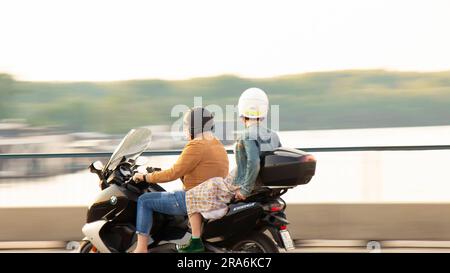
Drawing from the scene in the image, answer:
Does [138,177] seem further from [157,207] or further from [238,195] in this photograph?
[238,195]

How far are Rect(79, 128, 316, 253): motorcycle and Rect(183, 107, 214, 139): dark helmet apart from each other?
0.50 m

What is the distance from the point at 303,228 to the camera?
27.2 ft

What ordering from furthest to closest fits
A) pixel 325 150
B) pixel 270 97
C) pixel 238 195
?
pixel 270 97, pixel 325 150, pixel 238 195

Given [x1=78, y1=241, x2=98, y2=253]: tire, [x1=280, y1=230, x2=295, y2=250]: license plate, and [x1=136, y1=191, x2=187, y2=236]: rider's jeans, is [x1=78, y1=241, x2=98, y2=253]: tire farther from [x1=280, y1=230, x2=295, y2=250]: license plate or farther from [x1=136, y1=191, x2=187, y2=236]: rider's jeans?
[x1=280, y1=230, x2=295, y2=250]: license plate

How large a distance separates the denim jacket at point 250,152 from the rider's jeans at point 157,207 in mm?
481

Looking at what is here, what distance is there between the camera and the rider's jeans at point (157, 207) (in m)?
6.22

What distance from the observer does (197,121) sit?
6.17 meters

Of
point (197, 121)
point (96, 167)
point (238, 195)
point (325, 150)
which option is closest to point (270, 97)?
point (325, 150)

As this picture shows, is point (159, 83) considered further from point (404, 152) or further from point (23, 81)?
point (404, 152)

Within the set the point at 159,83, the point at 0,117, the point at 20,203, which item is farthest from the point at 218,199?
the point at 0,117

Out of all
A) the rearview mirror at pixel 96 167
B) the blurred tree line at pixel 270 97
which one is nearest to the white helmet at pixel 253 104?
the rearview mirror at pixel 96 167

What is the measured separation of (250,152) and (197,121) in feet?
1.69
